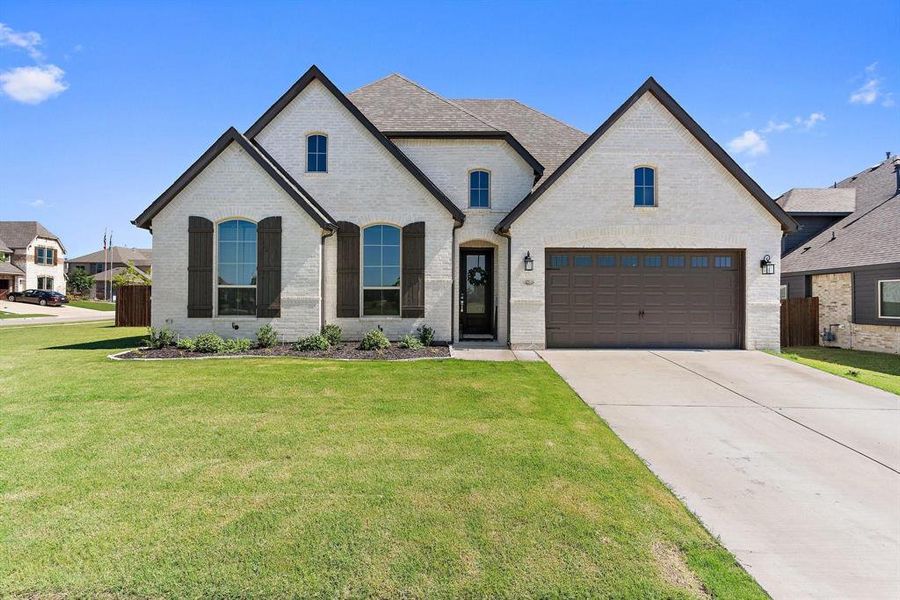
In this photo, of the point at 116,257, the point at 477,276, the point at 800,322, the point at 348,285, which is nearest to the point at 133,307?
the point at 348,285

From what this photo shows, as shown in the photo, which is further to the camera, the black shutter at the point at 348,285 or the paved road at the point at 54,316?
the paved road at the point at 54,316

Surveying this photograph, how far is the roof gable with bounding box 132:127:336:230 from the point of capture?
1130 centimetres

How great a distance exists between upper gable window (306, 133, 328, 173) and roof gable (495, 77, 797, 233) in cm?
580

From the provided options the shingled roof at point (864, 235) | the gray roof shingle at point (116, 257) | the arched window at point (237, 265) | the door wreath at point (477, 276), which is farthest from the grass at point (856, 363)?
the gray roof shingle at point (116, 257)

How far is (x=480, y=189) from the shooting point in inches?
529

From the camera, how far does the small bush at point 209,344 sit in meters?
10.6

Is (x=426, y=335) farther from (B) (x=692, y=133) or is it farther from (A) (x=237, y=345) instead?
(B) (x=692, y=133)

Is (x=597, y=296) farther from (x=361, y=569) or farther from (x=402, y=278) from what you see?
(x=361, y=569)

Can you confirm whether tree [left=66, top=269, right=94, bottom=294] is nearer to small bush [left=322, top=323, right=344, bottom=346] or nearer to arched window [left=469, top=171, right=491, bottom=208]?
small bush [left=322, top=323, right=344, bottom=346]

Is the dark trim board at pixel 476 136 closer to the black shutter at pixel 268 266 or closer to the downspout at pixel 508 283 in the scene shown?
the downspout at pixel 508 283

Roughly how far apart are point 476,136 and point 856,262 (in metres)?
13.1

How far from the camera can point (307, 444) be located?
4750 millimetres

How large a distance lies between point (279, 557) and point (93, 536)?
140 centimetres

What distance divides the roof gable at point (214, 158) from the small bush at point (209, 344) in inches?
151
